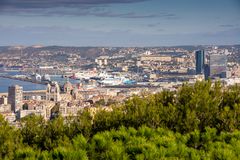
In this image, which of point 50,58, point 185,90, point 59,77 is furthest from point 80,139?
point 50,58

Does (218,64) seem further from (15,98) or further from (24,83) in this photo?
(24,83)

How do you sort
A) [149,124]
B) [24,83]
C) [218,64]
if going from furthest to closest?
1. [24,83]
2. [218,64]
3. [149,124]

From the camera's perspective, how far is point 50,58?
3775cm

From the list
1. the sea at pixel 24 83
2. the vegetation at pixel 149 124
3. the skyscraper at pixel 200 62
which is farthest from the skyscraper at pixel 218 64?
the vegetation at pixel 149 124

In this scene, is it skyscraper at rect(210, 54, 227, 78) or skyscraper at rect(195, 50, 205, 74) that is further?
skyscraper at rect(195, 50, 205, 74)

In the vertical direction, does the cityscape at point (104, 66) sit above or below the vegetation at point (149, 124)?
below

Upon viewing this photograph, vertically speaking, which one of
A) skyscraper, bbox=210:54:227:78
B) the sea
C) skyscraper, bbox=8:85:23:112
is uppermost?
skyscraper, bbox=210:54:227:78

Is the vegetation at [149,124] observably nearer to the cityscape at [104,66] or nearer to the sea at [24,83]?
the cityscape at [104,66]

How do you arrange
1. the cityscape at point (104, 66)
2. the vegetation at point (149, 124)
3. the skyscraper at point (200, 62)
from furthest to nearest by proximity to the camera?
the cityscape at point (104, 66) → the skyscraper at point (200, 62) → the vegetation at point (149, 124)

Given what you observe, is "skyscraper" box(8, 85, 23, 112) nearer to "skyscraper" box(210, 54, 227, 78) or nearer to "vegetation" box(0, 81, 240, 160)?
"skyscraper" box(210, 54, 227, 78)

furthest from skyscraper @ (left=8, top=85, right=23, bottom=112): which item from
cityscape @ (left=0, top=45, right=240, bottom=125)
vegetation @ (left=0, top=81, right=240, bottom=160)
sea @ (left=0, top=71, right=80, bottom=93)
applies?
vegetation @ (left=0, top=81, right=240, bottom=160)

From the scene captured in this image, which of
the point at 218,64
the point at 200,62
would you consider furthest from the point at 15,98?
the point at 200,62

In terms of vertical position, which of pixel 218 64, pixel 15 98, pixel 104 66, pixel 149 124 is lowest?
pixel 15 98

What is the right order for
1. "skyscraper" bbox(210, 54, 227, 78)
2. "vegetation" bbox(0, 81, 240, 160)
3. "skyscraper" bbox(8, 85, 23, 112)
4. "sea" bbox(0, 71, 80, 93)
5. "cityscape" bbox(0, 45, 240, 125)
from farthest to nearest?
"sea" bbox(0, 71, 80, 93)
"cityscape" bbox(0, 45, 240, 125)
"skyscraper" bbox(210, 54, 227, 78)
"skyscraper" bbox(8, 85, 23, 112)
"vegetation" bbox(0, 81, 240, 160)
